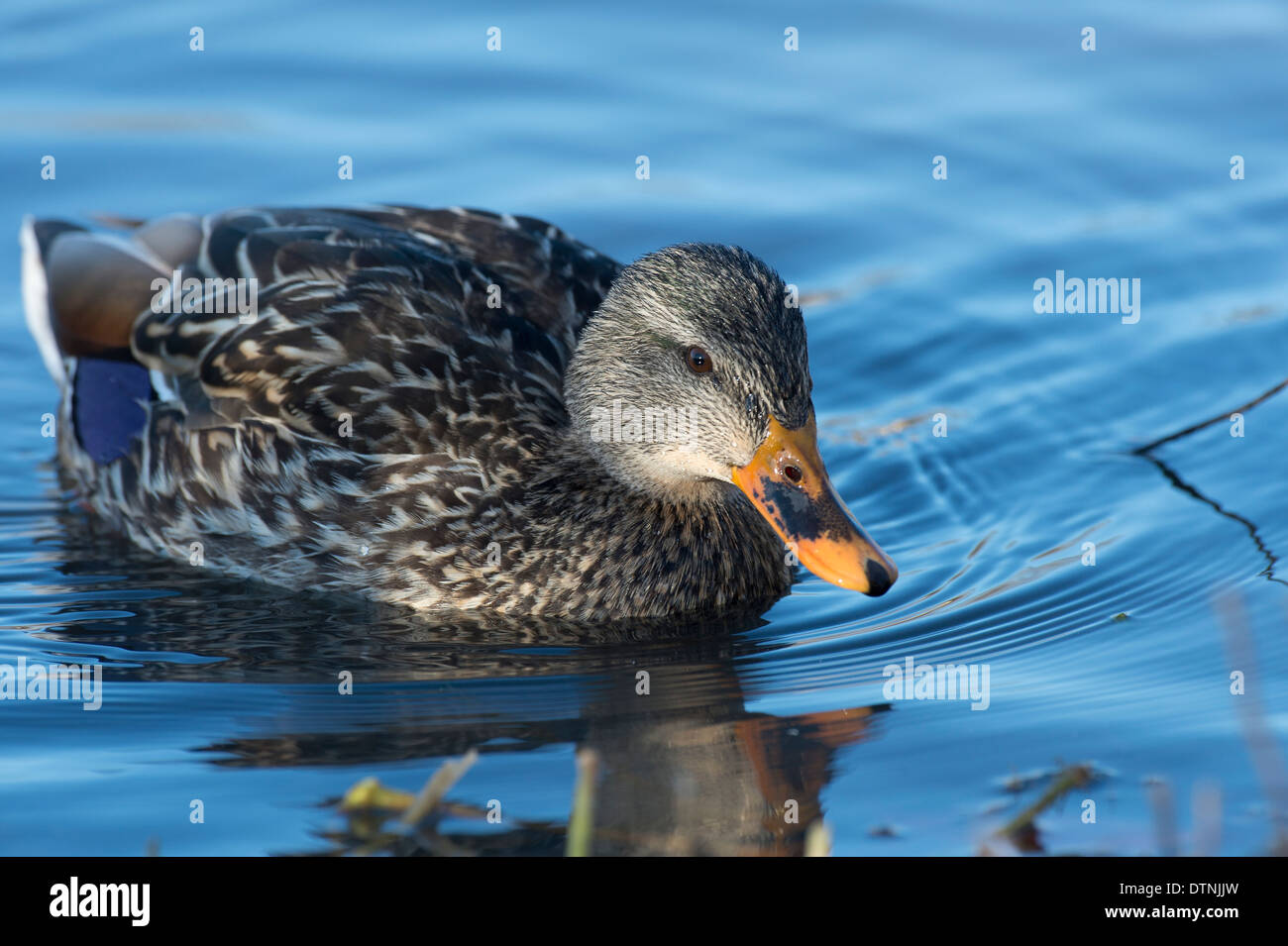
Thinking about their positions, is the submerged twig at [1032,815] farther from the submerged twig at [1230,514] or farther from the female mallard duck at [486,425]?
the submerged twig at [1230,514]

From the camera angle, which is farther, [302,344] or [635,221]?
[635,221]

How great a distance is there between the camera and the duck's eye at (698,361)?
7.80 m

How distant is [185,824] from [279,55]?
8.40 meters

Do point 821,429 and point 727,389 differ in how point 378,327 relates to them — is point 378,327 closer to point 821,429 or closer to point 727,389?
point 727,389

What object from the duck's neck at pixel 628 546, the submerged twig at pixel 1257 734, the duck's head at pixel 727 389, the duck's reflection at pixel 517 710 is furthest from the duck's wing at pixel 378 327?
the submerged twig at pixel 1257 734

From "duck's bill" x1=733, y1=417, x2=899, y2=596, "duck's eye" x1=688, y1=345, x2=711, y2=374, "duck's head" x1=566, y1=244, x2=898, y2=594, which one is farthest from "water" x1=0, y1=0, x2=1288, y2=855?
"duck's eye" x1=688, y1=345, x2=711, y2=374

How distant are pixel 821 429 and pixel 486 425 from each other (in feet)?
9.18

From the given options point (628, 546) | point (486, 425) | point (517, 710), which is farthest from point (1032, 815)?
point (486, 425)

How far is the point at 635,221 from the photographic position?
483 inches

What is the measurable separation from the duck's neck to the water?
209mm

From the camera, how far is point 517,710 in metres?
7.45
